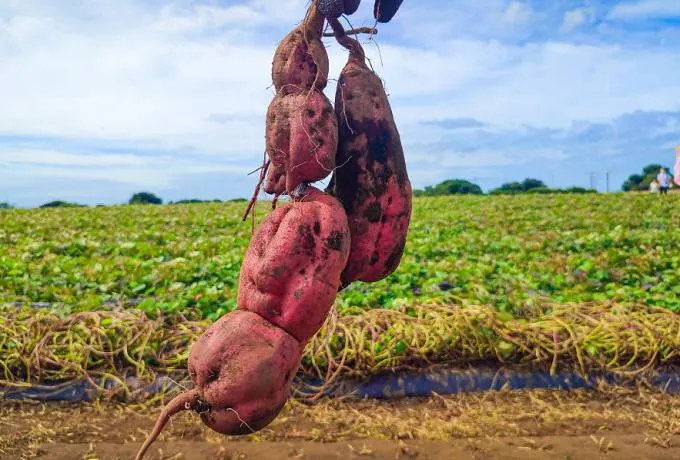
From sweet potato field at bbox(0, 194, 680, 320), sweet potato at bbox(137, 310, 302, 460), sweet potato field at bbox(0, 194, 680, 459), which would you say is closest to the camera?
sweet potato at bbox(137, 310, 302, 460)

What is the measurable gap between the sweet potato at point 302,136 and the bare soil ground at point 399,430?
1.92m

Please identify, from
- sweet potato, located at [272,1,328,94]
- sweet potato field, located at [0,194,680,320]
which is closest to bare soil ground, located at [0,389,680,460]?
sweet potato field, located at [0,194,680,320]

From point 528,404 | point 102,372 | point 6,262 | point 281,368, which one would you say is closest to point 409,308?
point 528,404

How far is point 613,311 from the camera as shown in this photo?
15.9 ft

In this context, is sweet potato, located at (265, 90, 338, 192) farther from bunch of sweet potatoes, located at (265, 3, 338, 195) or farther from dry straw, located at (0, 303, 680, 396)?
dry straw, located at (0, 303, 680, 396)

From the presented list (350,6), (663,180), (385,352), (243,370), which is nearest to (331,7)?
(350,6)

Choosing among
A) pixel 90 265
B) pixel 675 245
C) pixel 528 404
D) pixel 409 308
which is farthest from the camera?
pixel 675 245

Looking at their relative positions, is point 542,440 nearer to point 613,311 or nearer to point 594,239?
point 613,311

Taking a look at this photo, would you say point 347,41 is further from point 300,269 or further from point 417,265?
point 417,265

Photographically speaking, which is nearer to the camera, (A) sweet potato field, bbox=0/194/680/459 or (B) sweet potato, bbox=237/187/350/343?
(B) sweet potato, bbox=237/187/350/343

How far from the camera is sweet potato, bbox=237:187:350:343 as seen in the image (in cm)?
154

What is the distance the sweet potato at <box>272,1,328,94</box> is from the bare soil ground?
80.6 inches

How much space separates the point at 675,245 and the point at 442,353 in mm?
5558

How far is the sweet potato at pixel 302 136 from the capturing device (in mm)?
1586
